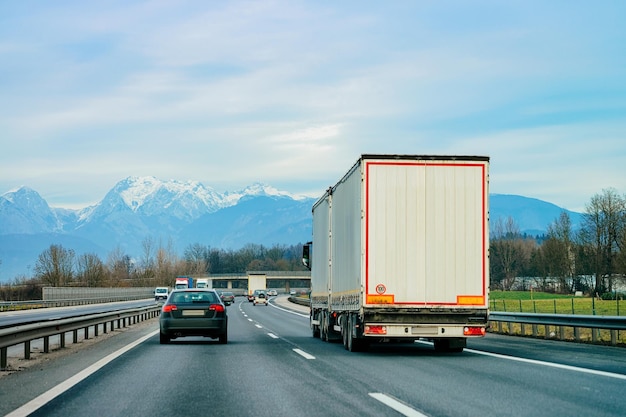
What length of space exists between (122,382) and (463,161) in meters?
8.16

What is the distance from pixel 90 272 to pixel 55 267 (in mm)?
10342

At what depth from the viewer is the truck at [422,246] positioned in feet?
54.2

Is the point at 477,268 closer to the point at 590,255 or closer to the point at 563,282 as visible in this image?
the point at 590,255

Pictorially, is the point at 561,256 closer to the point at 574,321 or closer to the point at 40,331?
the point at 574,321

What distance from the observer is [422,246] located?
16562mm

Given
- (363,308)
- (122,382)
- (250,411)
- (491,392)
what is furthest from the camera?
(363,308)

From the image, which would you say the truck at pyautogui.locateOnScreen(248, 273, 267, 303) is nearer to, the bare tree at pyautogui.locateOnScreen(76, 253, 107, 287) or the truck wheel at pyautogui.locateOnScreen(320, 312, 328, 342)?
the bare tree at pyautogui.locateOnScreen(76, 253, 107, 287)

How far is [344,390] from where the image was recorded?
1062 cm

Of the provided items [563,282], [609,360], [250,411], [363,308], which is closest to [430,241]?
[363,308]

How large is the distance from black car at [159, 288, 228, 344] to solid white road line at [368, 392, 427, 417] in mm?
11221

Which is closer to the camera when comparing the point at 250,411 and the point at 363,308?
the point at 250,411

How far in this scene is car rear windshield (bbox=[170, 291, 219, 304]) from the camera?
21.3 m

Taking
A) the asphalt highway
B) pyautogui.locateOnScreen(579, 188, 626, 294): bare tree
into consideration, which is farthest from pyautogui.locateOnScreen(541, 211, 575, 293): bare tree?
the asphalt highway

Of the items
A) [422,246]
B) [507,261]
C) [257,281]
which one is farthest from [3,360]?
[507,261]
